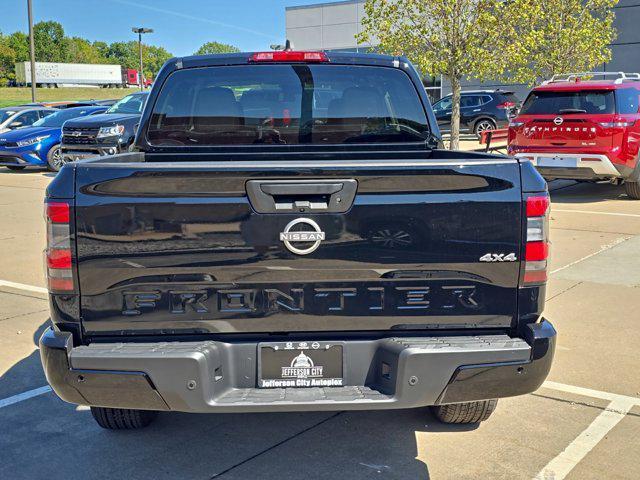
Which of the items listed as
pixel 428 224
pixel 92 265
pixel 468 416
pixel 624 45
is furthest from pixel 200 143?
pixel 624 45

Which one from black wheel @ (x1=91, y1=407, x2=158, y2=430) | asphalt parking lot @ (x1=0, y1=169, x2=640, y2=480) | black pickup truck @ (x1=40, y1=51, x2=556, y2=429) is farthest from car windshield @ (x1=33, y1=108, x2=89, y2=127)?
black pickup truck @ (x1=40, y1=51, x2=556, y2=429)

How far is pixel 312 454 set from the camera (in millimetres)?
3742

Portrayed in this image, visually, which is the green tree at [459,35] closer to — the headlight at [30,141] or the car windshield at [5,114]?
the headlight at [30,141]

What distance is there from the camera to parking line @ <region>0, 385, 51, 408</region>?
4480 millimetres

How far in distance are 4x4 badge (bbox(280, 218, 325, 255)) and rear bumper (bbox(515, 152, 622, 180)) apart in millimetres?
9676

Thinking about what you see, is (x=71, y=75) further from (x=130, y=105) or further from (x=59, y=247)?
(x=59, y=247)

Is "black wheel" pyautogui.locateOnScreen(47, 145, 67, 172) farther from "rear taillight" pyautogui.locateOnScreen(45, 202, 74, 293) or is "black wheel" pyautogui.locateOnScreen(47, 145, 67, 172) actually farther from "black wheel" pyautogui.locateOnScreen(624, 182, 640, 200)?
"rear taillight" pyautogui.locateOnScreen(45, 202, 74, 293)

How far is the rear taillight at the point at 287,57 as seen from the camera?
443cm

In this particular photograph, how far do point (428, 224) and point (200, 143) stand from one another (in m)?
1.96

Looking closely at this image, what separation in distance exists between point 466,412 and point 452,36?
14355 millimetres

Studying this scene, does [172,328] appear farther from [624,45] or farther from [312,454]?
[624,45]

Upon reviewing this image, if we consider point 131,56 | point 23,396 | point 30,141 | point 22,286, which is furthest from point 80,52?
point 23,396

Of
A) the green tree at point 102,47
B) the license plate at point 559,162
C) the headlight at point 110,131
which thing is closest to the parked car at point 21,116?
the headlight at point 110,131

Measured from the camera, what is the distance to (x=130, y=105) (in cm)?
1919
